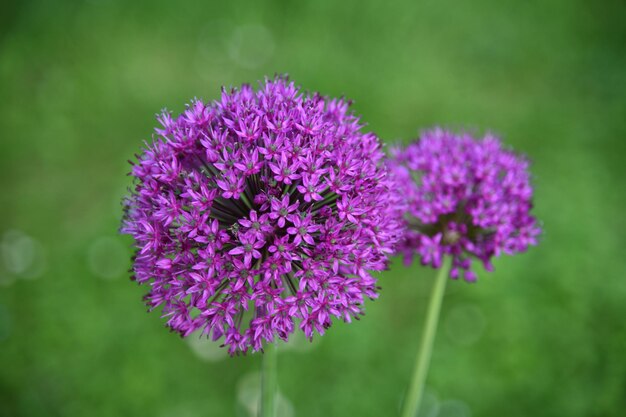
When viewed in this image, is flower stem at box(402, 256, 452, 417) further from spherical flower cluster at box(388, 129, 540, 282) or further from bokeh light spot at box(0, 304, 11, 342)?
bokeh light spot at box(0, 304, 11, 342)

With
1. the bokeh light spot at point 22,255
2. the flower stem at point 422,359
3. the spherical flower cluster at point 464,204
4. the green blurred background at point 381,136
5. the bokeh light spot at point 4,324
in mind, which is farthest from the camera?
the bokeh light spot at point 22,255

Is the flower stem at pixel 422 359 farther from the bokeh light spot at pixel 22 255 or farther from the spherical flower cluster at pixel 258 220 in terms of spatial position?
the bokeh light spot at pixel 22 255

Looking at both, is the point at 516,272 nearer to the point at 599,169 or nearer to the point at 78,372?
the point at 599,169

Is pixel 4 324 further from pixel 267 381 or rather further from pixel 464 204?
pixel 464 204

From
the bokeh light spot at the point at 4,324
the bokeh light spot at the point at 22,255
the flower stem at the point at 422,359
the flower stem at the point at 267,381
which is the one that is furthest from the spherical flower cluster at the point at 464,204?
the bokeh light spot at the point at 22,255

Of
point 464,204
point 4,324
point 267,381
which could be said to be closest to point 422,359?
point 267,381

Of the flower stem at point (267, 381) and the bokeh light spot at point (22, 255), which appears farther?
the bokeh light spot at point (22, 255)
